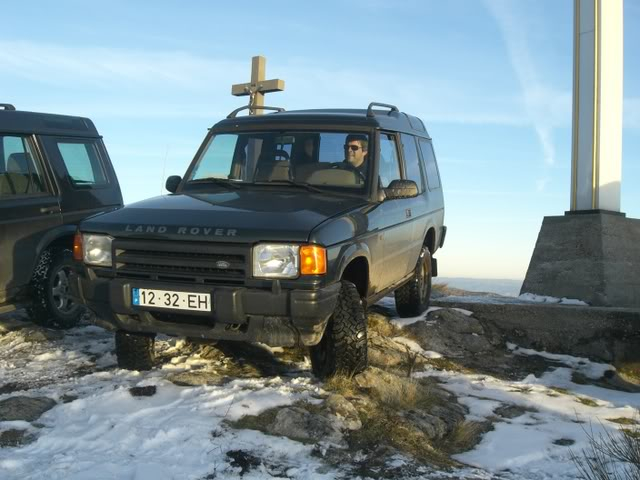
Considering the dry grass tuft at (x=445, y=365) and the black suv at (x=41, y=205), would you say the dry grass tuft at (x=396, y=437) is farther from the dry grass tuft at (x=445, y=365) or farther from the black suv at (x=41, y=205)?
the black suv at (x=41, y=205)

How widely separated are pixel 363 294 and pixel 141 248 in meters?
1.71

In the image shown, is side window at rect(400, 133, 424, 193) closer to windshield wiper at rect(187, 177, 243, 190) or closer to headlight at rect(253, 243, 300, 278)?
windshield wiper at rect(187, 177, 243, 190)

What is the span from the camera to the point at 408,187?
211 inches

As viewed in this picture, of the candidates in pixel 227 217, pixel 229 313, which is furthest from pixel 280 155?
pixel 229 313

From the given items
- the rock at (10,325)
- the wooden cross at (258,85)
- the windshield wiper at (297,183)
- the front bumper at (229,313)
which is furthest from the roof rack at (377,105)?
the wooden cross at (258,85)

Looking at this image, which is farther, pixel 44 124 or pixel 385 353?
pixel 44 124

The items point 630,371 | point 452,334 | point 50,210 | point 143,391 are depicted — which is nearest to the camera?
point 143,391

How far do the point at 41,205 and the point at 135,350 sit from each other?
224 centimetres

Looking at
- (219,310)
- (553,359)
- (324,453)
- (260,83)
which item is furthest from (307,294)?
(260,83)

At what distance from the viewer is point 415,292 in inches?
282

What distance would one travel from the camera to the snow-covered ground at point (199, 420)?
332 centimetres

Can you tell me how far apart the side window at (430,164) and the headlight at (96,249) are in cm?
390

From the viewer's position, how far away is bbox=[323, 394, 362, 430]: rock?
393 centimetres

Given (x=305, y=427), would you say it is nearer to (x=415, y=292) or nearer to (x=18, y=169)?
(x=415, y=292)
